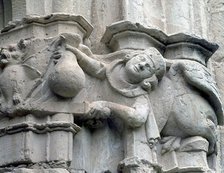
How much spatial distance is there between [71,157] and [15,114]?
245mm

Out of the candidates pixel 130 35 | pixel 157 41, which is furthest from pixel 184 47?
pixel 130 35

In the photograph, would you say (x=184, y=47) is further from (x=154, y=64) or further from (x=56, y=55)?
(x=56, y=55)

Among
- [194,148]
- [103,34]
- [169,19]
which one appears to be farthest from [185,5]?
[194,148]

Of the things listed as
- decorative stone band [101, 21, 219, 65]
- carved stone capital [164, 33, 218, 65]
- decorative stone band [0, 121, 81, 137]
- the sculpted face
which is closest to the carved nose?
the sculpted face

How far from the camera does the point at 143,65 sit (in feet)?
10.2

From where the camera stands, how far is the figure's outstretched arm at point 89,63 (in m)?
3.08

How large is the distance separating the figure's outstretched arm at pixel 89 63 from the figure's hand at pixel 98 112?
134 millimetres

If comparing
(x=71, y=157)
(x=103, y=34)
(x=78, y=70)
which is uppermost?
(x=103, y=34)

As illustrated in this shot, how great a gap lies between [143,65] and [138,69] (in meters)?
0.02

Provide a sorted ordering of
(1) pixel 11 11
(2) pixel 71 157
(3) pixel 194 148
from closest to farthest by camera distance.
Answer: (2) pixel 71 157 → (3) pixel 194 148 → (1) pixel 11 11

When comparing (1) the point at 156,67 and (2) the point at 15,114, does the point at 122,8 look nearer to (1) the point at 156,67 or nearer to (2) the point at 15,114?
(1) the point at 156,67

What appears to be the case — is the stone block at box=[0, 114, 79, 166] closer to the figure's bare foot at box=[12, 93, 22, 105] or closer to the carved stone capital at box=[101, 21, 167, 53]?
the figure's bare foot at box=[12, 93, 22, 105]

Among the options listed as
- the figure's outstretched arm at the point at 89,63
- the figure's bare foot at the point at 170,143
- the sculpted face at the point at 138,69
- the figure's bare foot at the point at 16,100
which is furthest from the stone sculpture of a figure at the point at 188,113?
the figure's bare foot at the point at 16,100

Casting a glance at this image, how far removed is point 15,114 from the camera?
9.78 ft
